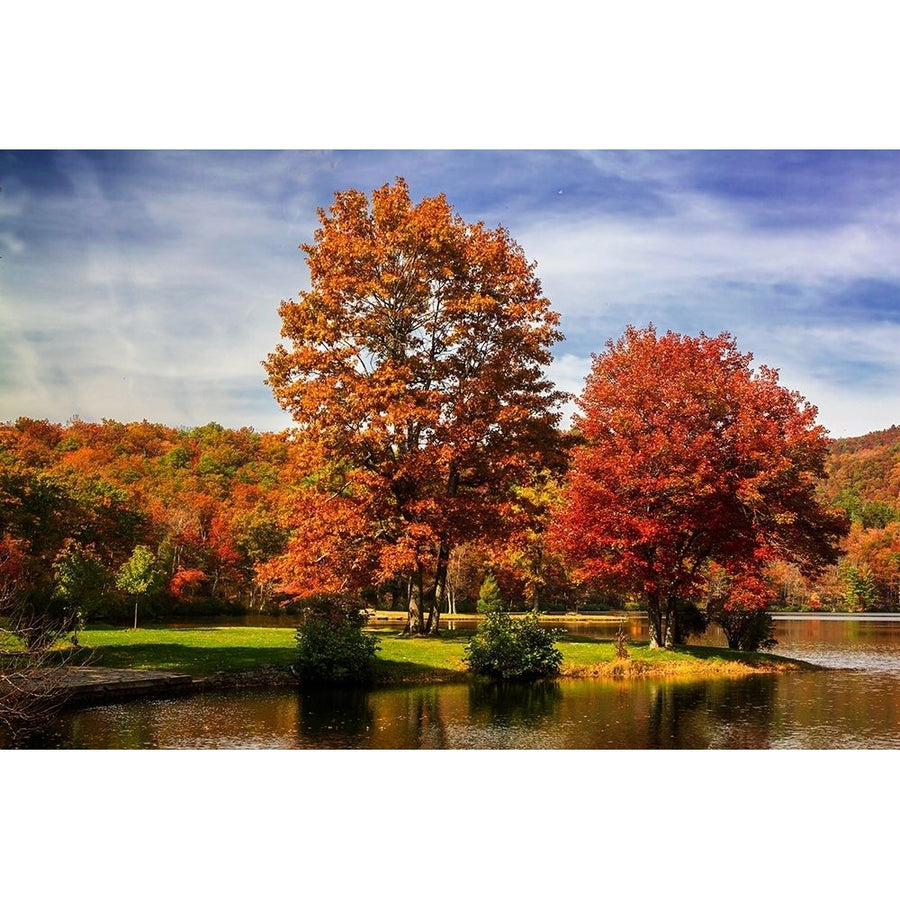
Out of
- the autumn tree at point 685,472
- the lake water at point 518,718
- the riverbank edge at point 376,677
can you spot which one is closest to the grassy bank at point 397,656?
the riverbank edge at point 376,677

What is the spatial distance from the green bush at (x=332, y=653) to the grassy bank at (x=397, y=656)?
352mm

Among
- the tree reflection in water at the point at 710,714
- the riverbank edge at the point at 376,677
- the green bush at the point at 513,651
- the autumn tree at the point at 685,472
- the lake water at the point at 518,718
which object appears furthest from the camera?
the autumn tree at the point at 685,472

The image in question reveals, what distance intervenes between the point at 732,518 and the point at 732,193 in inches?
229

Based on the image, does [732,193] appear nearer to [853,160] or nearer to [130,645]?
[853,160]

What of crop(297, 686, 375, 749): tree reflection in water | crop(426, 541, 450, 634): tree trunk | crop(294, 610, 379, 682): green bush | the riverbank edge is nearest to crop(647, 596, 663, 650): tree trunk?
the riverbank edge

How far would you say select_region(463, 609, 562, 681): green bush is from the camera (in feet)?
44.7

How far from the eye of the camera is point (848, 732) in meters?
9.73

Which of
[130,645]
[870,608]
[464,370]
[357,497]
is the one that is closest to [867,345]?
[464,370]

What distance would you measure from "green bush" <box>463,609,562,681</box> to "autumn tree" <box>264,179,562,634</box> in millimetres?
2229

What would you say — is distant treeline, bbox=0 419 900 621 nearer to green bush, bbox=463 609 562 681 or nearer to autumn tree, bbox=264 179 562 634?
autumn tree, bbox=264 179 562 634

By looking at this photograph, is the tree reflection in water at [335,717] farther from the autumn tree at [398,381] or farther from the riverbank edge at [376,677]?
the autumn tree at [398,381]

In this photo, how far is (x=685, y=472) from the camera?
610 inches

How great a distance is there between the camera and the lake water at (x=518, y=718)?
29.4ft

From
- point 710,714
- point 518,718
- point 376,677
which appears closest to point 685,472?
point 710,714
